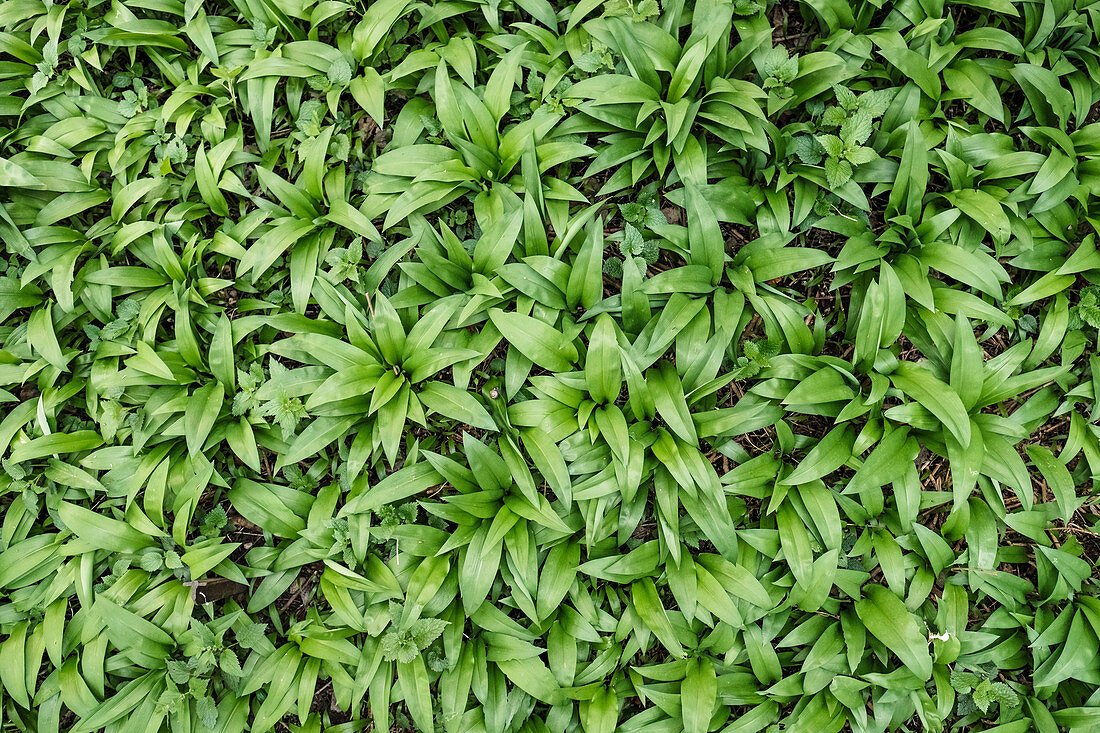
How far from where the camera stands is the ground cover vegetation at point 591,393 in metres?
2.35

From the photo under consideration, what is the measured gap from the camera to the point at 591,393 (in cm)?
235

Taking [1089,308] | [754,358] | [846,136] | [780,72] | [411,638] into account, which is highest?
[780,72]

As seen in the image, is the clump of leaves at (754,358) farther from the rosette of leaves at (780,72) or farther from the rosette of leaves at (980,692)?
the rosette of leaves at (980,692)

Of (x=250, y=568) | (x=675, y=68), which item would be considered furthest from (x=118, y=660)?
(x=675, y=68)

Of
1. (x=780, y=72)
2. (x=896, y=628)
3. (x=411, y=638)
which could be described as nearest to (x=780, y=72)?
(x=780, y=72)

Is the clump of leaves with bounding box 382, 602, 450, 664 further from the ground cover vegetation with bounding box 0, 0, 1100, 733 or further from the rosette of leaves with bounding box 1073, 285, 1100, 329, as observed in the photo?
the rosette of leaves with bounding box 1073, 285, 1100, 329

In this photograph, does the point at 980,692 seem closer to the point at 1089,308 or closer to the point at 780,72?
the point at 1089,308

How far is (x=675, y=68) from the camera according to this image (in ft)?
8.14

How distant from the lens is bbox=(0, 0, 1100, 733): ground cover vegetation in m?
2.35

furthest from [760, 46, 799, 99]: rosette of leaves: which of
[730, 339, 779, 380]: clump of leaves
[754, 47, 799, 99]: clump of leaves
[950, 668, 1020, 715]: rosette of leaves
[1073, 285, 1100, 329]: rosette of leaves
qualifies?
[950, 668, 1020, 715]: rosette of leaves

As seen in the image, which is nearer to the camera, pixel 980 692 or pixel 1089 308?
pixel 980 692

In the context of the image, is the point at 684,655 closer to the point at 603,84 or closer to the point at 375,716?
the point at 375,716

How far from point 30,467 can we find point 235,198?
4.51 ft

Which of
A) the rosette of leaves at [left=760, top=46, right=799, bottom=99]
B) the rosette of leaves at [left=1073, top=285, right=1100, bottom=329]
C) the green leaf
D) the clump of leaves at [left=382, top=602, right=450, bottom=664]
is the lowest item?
the clump of leaves at [left=382, top=602, right=450, bottom=664]
